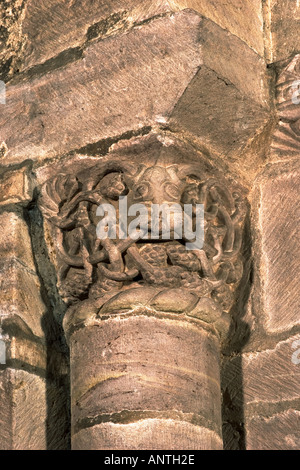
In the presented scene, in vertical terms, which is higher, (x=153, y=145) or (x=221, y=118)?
(x=221, y=118)

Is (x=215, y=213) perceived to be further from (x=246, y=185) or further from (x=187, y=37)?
(x=187, y=37)

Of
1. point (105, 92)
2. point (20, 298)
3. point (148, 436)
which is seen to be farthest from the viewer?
point (20, 298)

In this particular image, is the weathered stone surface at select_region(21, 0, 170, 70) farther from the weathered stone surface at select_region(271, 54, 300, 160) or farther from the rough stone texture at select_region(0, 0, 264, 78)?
the weathered stone surface at select_region(271, 54, 300, 160)

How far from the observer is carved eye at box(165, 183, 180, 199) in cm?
327

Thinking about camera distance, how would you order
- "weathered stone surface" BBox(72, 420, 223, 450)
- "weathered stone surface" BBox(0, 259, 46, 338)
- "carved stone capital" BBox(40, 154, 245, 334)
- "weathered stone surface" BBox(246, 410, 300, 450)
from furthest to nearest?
"weathered stone surface" BBox(0, 259, 46, 338)
"weathered stone surface" BBox(246, 410, 300, 450)
"carved stone capital" BBox(40, 154, 245, 334)
"weathered stone surface" BBox(72, 420, 223, 450)

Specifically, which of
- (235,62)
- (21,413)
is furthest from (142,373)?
(235,62)

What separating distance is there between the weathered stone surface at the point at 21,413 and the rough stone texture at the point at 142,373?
0.80ft

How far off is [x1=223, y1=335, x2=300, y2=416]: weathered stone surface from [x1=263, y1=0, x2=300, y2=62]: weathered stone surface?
952mm

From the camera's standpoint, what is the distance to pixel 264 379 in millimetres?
3473

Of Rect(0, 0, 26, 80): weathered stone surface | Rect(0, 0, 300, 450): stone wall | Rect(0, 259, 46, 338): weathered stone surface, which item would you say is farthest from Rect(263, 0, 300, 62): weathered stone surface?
Rect(0, 259, 46, 338): weathered stone surface

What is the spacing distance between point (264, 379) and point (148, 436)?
554 mm

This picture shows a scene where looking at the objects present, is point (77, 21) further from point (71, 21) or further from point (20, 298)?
point (20, 298)

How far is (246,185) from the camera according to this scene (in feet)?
12.0
